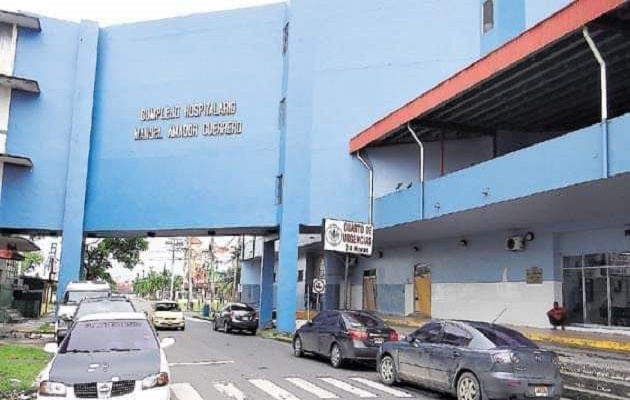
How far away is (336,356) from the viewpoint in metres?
16.5

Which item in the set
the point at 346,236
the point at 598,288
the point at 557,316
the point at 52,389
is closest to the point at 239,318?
the point at 346,236

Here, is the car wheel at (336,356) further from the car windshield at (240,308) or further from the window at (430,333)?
the car windshield at (240,308)

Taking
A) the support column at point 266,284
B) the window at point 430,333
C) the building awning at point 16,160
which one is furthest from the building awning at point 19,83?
the window at point 430,333

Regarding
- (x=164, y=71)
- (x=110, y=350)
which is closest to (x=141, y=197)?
(x=164, y=71)

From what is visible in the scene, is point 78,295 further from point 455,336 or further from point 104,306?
point 455,336

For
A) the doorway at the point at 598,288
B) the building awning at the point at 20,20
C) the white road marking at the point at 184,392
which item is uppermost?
the building awning at the point at 20,20

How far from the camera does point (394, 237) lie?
92.4 ft

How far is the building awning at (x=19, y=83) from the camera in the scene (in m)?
29.0

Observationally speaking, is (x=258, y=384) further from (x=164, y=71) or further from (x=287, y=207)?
(x=164, y=71)

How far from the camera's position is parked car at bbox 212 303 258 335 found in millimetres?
31047

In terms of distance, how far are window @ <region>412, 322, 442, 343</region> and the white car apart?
492cm

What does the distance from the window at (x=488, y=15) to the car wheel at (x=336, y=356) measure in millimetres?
16315

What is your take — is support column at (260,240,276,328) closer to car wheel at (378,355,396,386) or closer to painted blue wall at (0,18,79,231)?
painted blue wall at (0,18,79,231)

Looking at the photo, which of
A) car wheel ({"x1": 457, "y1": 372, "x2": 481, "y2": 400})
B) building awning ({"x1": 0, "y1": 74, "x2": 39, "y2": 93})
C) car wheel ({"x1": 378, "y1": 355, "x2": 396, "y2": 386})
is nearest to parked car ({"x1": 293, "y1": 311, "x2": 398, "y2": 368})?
car wheel ({"x1": 378, "y1": 355, "x2": 396, "y2": 386})
